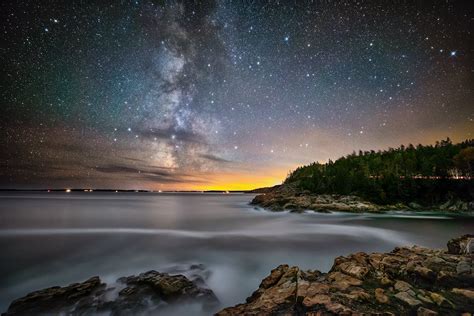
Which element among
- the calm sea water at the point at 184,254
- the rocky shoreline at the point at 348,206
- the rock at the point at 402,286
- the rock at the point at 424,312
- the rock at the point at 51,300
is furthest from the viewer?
the rocky shoreline at the point at 348,206

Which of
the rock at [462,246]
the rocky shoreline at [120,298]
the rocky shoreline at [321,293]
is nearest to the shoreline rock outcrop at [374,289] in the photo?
the rocky shoreline at [321,293]

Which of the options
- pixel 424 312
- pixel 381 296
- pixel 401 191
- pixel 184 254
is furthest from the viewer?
pixel 401 191

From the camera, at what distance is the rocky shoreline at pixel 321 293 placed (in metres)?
4.91

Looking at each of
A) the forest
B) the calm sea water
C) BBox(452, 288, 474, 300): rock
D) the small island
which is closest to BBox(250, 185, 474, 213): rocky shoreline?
the small island

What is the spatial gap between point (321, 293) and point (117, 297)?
223 inches

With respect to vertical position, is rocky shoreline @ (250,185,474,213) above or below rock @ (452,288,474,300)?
below

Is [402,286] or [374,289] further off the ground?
[402,286]

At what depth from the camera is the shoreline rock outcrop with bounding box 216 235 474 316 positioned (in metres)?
4.78

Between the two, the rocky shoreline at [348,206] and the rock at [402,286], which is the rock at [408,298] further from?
the rocky shoreline at [348,206]

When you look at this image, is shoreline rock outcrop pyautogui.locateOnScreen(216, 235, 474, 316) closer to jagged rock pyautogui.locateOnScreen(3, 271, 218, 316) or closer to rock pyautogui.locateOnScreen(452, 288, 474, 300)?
rock pyautogui.locateOnScreen(452, 288, 474, 300)

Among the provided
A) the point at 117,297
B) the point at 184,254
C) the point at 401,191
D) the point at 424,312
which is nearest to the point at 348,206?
the point at 401,191

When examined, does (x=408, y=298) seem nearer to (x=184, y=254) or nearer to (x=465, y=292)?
(x=465, y=292)

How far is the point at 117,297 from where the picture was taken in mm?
6805

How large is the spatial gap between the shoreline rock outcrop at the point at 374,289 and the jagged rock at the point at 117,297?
82.7 inches
